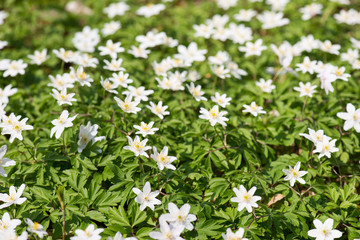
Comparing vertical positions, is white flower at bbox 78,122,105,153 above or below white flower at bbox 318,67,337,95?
below

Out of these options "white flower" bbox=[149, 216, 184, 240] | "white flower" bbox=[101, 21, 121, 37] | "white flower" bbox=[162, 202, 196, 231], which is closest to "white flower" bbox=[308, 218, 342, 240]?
"white flower" bbox=[162, 202, 196, 231]

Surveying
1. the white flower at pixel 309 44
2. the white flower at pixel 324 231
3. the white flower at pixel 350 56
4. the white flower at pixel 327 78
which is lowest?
the white flower at pixel 324 231

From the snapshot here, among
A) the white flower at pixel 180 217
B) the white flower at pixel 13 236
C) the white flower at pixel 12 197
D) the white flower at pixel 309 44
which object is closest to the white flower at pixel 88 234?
the white flower at pixel 13 236

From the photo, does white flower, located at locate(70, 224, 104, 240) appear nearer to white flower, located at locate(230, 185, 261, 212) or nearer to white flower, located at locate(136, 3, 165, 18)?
white flower, located at locate(230, 185, 261, 212)

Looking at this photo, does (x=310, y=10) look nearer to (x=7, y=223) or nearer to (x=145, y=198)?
(x=145, y=198)

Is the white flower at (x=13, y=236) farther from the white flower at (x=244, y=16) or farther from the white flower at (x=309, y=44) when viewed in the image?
the white flower at (x=244, y=16)

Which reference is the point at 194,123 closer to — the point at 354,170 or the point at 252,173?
the point at 252,173

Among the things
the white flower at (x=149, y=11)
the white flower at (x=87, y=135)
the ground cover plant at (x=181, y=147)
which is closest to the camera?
the ground cover plant at (x=181, y=147)

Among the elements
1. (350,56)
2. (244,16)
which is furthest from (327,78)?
(244,16)
